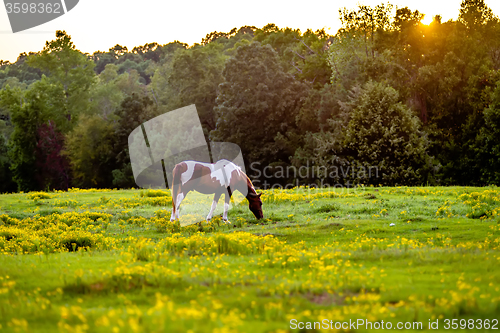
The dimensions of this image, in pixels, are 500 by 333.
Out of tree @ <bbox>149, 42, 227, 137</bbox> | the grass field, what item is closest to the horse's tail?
the grass field

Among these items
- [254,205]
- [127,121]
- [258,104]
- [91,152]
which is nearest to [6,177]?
[91,152]

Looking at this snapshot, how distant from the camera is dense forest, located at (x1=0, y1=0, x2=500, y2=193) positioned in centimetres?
4147

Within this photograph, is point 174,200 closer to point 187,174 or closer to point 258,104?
point 187,174

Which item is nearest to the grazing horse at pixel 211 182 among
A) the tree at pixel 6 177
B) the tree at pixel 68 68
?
the tree at pixel 68 68

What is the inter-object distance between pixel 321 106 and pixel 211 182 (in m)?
37.3

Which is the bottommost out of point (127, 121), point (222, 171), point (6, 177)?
point (6, 177)

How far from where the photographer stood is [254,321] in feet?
20.3

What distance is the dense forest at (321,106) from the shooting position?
136ft

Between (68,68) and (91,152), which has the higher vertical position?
(68,68)

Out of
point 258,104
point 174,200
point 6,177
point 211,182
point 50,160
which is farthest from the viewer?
point 6,177

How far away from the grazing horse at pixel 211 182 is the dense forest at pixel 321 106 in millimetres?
22275

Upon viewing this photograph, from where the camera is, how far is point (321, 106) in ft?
179

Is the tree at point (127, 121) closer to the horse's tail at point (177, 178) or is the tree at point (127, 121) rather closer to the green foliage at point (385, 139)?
the green foliage at point (385, 139)

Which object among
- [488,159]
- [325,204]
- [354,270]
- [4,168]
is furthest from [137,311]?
[4,168]
